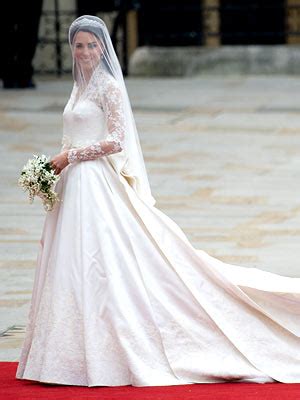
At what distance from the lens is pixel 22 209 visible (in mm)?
12664

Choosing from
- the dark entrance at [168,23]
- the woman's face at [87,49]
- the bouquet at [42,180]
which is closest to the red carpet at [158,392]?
the bouquet at [42,180]

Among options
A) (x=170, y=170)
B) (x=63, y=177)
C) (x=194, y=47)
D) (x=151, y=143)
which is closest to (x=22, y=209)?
(x=170, y=170)

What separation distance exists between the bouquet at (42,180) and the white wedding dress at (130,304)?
0.28 feet

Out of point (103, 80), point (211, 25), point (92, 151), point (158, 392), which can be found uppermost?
point (103, 80)

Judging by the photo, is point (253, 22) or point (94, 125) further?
point (253, 22)

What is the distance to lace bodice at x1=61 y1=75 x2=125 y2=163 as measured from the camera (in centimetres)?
721

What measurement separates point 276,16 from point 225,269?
17.8 m

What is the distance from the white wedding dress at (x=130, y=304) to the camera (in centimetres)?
693

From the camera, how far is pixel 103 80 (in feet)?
23.9

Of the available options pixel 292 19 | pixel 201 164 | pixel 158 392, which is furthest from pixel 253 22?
pixel 158 392

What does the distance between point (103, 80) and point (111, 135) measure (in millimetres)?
298

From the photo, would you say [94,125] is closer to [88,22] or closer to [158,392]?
[88,22]

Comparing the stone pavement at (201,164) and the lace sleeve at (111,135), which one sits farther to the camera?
the stone pavement at (201,164)

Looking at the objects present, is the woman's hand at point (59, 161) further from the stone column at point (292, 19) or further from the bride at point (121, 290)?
the stone column at point (292, 19)
